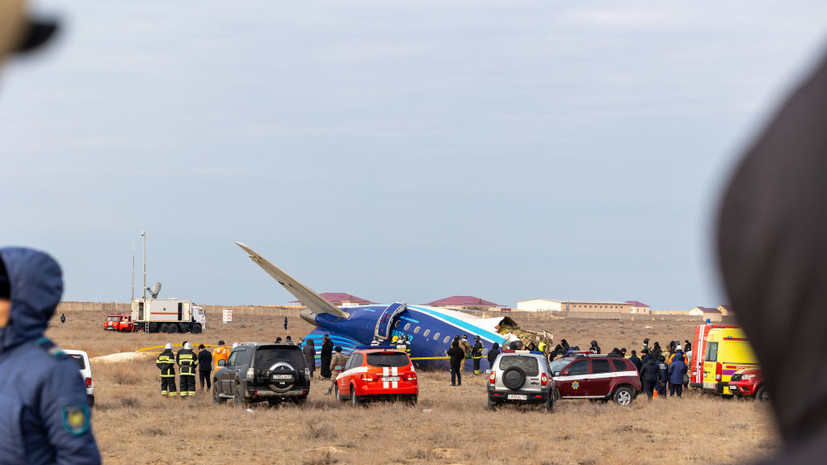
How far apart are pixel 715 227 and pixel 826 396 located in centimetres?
19

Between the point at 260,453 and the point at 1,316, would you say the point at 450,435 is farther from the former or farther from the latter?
the point at 1,316

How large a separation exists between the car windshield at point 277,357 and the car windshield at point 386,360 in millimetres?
1777

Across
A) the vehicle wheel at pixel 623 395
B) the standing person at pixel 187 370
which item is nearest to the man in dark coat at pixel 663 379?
the vehicle wheel at pixel 623 395

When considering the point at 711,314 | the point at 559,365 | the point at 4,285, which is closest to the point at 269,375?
the point at 559,365

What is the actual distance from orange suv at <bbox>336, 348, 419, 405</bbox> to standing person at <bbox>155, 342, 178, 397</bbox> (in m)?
5.22

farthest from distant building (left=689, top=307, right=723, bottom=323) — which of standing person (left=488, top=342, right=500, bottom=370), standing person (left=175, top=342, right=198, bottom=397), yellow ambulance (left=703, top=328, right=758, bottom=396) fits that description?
standing person (left=175, top=342, right=198, bottom=397)

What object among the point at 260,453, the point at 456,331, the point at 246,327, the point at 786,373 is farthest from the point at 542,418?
the point at 246,327

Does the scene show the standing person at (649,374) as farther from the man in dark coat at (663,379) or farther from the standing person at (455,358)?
the standing person at (455,358)

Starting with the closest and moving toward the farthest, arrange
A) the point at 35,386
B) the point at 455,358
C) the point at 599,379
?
the point at 35,386 → the point at 599,379 → the point at 455,358

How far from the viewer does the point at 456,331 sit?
3616 cm

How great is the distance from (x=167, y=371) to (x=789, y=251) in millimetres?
27761

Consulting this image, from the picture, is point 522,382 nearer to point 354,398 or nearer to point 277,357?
point 354,398

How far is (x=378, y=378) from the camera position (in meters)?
24.6

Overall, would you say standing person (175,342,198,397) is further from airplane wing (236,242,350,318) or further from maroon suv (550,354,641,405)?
airplane wing (236,242,350,318)
